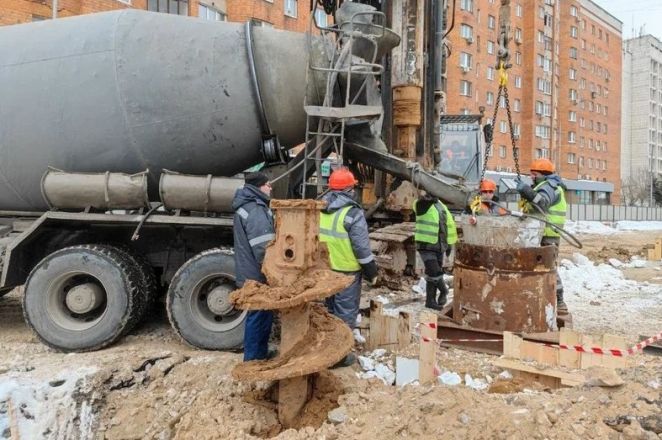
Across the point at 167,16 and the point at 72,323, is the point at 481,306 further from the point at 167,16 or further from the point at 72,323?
the point at 167,16

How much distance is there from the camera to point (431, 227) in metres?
6.68

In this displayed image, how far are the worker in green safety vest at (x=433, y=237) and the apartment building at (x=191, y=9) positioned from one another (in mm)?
5547

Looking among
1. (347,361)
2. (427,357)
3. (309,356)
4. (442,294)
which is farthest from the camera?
(442,294)

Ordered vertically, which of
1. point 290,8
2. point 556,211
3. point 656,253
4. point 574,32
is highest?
point 574,32

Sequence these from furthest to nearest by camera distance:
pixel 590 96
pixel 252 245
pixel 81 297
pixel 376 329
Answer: pixel 590 96, pixel 81 297, pixel 376 329, pixel 252 245

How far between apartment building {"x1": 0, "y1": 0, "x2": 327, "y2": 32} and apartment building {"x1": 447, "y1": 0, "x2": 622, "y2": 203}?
53.5 feet

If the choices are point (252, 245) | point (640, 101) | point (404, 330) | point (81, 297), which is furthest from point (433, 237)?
point (640, 101)

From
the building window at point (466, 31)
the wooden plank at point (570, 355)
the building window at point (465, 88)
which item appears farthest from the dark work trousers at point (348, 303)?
the building window at point (466, 31)

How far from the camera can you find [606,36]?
57.4 metres

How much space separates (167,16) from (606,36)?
62087mm

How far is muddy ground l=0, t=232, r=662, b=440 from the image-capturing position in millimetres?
3066

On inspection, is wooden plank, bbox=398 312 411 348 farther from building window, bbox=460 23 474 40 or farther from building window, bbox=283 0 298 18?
building window, bbox=460 23 474 40

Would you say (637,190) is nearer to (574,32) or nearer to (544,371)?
(574,32)

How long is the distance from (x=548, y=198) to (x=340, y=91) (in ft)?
7.97
